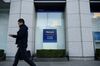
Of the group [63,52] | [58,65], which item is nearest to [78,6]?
[63,52]

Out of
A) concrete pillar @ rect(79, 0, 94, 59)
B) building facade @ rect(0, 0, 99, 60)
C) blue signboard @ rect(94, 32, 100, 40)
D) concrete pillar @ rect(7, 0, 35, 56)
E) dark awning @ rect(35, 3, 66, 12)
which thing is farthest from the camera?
dark awning @ rect(35, 3, 66, 12)

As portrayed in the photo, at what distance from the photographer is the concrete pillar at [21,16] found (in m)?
13.9

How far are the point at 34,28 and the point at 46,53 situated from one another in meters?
2.55

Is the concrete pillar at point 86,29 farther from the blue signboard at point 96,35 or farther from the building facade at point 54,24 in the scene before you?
the blue signboard at point 96,35

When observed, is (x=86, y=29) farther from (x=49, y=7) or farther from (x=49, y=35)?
(x=49, y=7)

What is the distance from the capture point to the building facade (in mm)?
13672

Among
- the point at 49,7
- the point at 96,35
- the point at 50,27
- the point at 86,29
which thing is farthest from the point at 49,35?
the point at 96,35

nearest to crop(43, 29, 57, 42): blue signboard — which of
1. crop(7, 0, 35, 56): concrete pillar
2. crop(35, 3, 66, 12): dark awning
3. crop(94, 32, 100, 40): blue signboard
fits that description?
crop(7, 0, 35, 56): concrete pillar

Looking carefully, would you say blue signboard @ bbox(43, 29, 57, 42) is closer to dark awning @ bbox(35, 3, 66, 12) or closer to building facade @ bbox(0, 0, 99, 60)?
building facade @ bbox(0, 0, 99, 60)

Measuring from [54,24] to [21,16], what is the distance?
2948 mm

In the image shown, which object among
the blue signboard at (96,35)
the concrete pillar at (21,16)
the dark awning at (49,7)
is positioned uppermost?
the dark awning at (49,7)

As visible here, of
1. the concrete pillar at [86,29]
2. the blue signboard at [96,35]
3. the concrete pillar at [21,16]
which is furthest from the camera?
the blue signboard at [96,35]

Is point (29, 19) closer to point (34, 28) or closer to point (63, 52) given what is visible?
point (34, 28)

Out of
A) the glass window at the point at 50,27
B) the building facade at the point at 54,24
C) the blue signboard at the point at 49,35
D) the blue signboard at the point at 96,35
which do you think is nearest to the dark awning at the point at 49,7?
the building facade at the point at 54,24
